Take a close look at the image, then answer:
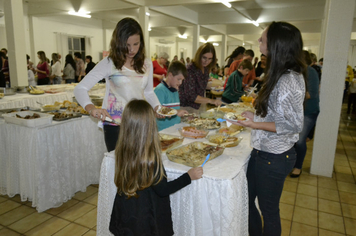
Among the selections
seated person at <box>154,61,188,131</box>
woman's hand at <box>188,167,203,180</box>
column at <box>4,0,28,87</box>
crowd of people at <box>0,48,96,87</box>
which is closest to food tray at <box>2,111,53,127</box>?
seated person at <box>154,61,188,131</box>

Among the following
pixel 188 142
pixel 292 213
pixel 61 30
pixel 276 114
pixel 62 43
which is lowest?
pixel 292 213

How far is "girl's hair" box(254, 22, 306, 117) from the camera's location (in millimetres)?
1186

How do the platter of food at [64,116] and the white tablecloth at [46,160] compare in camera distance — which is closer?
the white tablecloth at [46,160]

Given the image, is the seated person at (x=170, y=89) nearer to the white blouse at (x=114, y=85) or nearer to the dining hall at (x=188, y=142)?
the dining hall at (x=188, y=142)

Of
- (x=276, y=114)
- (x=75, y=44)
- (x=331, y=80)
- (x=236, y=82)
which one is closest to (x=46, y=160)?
(x=276, y=114)

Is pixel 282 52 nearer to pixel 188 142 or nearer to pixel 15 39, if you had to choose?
pixel 188 142

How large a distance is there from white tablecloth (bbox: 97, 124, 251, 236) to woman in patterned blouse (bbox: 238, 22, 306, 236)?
116 mm

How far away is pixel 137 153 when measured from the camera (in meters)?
1.17

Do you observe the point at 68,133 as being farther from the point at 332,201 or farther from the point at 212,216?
the point at 332,201

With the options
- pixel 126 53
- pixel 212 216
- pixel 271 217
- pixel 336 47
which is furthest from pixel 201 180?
pixel 336 47

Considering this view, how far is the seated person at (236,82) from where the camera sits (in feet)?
11.1

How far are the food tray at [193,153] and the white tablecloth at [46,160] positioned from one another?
128 centimetres

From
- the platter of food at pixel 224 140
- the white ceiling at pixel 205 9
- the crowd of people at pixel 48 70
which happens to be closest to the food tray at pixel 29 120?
the platter of food at pixel 224 140

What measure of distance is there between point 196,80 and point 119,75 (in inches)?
48.4
